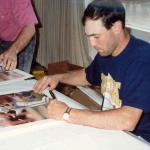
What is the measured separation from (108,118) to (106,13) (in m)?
0.40

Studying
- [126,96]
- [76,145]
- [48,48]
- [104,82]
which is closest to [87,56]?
[48,48]

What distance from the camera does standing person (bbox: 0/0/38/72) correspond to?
221 cm

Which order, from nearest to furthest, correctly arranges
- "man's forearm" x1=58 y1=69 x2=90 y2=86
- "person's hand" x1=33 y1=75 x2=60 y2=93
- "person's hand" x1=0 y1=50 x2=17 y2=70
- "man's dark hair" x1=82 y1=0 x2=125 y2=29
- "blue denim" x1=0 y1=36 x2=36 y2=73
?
1. "man's dark hair" x1=82 y1=0 x2=125 y2=29
2. "person's hand" x1=33 y1=75 x2=60 y2=93
3. "man's forearm" x1=58 y1=69 x2=90 y2=86
4. "person's hand" x1=0 y1=50 x2=17 y2=70
5. "blue denim" x1=0 y1=36 x2=36 y2=73

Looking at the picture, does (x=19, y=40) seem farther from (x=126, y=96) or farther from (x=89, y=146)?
(x=89, y=146)

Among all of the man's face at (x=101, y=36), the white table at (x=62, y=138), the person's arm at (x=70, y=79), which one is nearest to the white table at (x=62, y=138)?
the white table at (x=62, y=138)

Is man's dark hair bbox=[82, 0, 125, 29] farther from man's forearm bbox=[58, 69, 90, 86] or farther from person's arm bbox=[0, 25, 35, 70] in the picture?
person's arm bbox=[0, 25, 35, 70]

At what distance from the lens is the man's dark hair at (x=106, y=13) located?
1291 mm

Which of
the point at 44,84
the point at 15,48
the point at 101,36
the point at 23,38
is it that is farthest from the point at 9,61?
the point at 101,36

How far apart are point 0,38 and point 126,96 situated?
4.41 ft

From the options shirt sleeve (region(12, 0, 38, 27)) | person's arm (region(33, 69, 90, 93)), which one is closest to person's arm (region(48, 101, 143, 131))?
person's arm (region(33, 69, 90, 93))

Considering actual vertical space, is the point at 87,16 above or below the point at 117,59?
above

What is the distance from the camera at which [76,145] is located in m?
1.06

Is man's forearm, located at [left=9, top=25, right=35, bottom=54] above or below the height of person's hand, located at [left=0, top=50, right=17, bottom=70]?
above

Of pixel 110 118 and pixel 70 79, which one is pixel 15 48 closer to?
pixel 70 79
